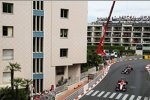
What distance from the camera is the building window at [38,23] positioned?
155 ft

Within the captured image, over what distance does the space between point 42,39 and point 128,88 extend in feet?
51.0

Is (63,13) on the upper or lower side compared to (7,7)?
lower

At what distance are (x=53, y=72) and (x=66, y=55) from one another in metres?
3.88

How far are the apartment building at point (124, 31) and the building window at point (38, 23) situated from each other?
250ft

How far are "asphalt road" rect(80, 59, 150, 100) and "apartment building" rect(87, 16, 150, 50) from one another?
56763 mm

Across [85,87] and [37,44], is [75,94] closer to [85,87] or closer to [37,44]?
[85,87]

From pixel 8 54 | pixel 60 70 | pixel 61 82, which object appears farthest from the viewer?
pixel 60 70

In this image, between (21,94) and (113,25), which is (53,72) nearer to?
(21,94)

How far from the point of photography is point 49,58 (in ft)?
162

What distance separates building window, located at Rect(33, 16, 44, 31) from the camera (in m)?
47.3

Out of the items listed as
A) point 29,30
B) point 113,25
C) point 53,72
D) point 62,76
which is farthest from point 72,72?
point 113,25

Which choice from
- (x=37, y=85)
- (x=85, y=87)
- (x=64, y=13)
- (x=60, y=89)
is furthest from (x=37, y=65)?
(x=64, y=13)

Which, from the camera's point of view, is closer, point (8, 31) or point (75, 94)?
point (75, 94)

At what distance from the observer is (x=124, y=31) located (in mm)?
125625
